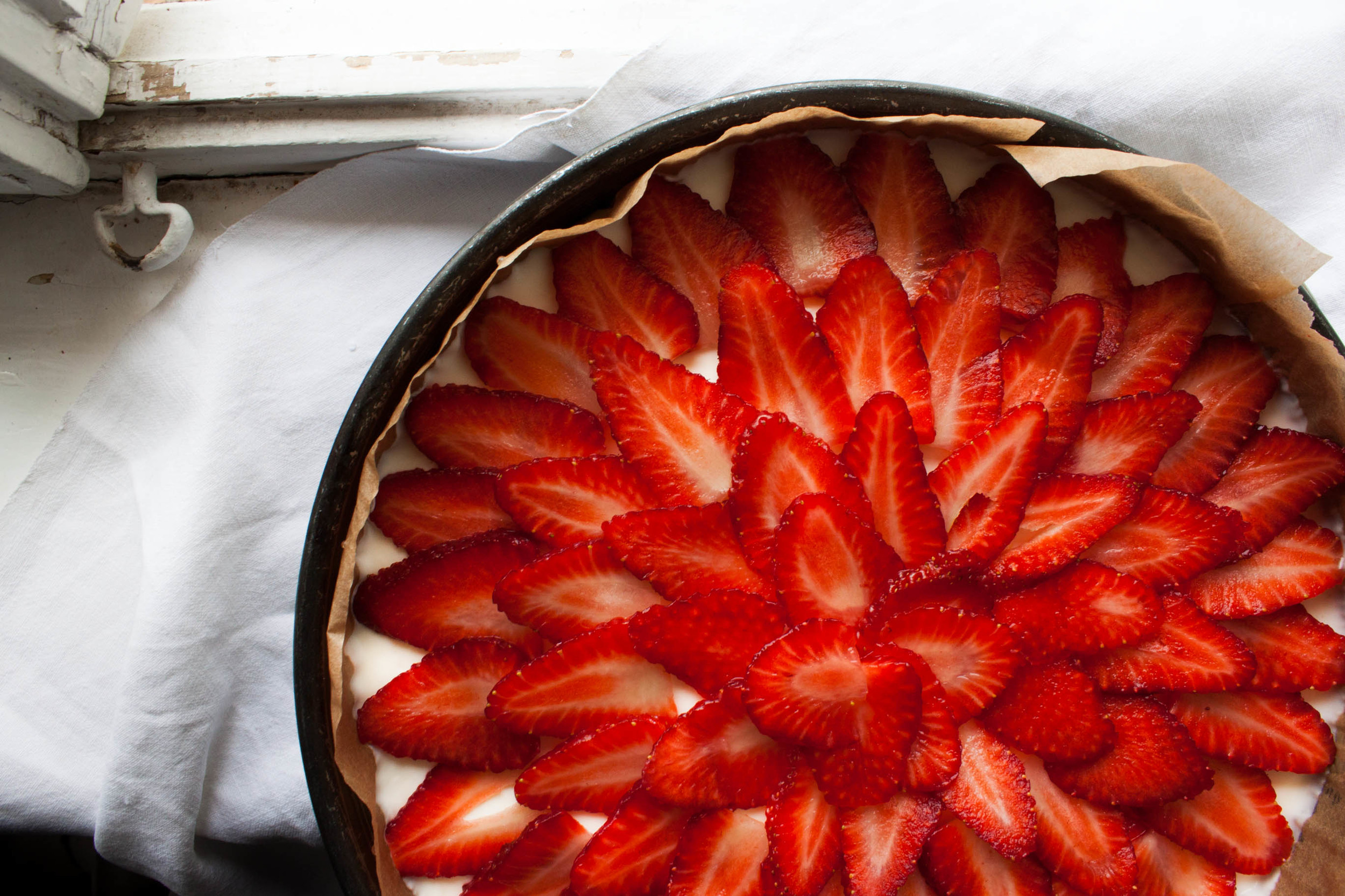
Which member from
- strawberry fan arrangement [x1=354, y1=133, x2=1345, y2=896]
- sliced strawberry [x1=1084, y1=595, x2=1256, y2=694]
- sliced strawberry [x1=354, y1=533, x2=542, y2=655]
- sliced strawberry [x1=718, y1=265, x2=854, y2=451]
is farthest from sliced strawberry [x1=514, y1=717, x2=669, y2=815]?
sliced strawberry [x1=1084, y1=595, x2=1256, y2=694]

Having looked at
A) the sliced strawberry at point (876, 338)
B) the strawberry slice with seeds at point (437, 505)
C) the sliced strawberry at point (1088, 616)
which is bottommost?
the strawberry slice with seeds at point (437, 505)

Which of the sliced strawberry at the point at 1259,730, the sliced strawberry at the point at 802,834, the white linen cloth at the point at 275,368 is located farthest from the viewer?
the white linen cloth at the point at 275,368

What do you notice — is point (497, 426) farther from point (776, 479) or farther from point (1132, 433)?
point (1132, 433)

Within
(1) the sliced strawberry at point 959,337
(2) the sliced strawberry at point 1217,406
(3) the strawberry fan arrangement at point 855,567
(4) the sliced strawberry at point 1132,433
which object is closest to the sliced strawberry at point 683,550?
(3) the strawberry fan arrangement at point 855,567

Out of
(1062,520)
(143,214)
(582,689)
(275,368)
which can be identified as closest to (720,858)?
(582,689)

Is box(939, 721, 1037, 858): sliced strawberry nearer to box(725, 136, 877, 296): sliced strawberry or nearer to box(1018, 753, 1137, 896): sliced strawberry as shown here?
box(1018, 753, 1137, 896): sliced strawberry

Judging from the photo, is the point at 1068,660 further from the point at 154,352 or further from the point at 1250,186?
the point at 154,352

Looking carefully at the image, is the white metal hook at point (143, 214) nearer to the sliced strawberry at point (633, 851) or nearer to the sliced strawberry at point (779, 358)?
the sliced strawberry at point (779, 358)
